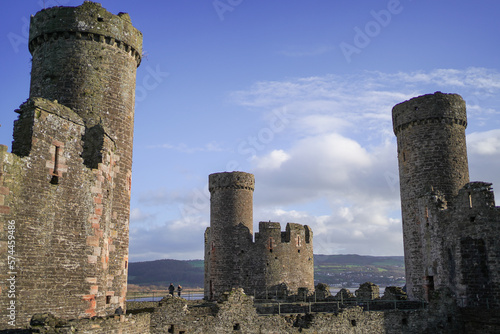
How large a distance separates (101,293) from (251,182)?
22.9 m

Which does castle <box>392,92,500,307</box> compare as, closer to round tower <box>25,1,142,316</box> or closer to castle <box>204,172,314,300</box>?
castle <box>204,172,314,300</box>

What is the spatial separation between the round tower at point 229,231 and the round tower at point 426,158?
12.3m

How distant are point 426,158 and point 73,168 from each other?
66.5 feet

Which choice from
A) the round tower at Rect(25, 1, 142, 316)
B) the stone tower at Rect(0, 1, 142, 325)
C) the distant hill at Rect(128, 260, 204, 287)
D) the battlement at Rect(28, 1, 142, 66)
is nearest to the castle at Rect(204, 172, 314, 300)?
the round tower at Rect(25, 1, 142, 316)

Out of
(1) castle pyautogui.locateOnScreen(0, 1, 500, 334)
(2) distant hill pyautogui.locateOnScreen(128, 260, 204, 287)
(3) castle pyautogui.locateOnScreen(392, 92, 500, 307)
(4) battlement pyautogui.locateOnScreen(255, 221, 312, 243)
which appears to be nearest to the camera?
(1) castle pyautogui.locateOnScreen(0, 1, 500, 334)

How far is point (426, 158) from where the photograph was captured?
28062 millimetres

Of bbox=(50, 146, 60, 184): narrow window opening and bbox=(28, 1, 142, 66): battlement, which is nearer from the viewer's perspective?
bbox=(50, 146, 60, 184): narrow window opening

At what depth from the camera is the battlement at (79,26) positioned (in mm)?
18203

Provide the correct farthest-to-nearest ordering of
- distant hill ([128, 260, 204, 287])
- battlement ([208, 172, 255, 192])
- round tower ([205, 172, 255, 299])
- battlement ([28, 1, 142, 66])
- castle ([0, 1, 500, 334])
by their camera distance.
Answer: distant hill ([128, 260, 204, 287]), battlement ([208, 172, 255, 192]), round tower ([205, 172, 255, 299]), battlement ([28, 1, 142, 66]), castle ([0, 1, 500, 334])

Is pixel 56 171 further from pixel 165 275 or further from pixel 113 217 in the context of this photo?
pixel 165 275

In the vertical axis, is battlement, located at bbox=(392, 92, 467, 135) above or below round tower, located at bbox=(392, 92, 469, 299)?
above

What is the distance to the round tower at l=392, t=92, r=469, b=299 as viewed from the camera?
27578 mm

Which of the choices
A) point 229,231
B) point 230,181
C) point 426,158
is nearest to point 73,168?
point 426,158

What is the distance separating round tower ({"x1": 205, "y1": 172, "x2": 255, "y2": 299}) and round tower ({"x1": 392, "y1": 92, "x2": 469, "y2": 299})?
12277 mm
